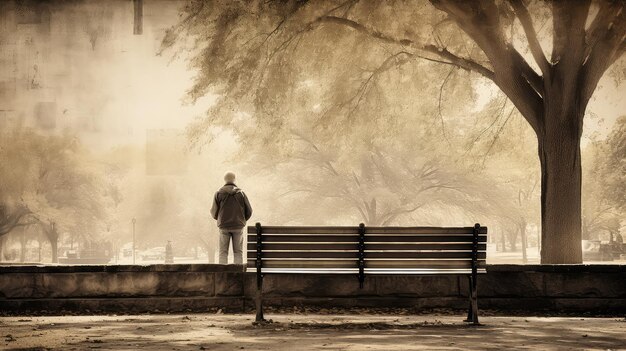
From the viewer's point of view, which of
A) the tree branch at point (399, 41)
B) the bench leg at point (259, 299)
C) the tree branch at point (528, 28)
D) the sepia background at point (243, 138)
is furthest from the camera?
the sepia background at point (243, 138)

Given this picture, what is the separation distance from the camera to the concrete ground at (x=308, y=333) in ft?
22.3

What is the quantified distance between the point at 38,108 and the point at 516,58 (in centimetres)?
4017

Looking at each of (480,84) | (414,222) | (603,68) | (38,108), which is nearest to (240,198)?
(603,68)

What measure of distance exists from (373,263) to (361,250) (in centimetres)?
18

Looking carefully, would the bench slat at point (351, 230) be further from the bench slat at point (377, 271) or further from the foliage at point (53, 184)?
the foliage at point (53, 184)

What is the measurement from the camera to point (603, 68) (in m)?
13.1

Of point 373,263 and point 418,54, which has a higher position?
point 418,54

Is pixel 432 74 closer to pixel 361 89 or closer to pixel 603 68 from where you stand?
pixel 361 89

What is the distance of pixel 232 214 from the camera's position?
12172 mm

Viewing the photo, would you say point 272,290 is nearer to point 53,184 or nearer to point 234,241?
point 234,241

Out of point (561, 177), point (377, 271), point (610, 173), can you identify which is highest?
point (610, 173)

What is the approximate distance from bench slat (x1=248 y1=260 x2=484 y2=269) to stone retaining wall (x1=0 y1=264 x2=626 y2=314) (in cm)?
128

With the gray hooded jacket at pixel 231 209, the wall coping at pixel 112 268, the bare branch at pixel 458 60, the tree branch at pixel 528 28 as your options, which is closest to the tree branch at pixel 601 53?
the tree branch at pixel 528 28

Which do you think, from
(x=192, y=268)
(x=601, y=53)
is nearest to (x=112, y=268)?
(x=192, y=268)
